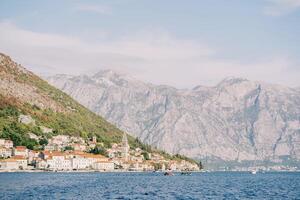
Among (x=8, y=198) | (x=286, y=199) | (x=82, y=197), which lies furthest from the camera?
(x=286, y=199)

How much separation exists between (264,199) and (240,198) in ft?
15.4

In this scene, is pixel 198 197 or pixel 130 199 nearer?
pixel 130 199

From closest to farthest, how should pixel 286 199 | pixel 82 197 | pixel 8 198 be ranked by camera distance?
1. pixel 8 198
2. pixel 82 197
3. pixel 286 199

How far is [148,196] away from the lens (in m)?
111

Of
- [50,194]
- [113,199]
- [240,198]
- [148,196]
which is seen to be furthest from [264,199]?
[50,194]

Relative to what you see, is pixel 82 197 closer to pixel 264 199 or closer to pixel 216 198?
pixel 216 198

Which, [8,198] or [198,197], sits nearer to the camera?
[8,198]

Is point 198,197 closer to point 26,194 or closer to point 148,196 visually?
point 148,196

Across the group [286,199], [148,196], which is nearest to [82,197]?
[148,196]

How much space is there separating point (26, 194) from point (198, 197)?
3438 cm

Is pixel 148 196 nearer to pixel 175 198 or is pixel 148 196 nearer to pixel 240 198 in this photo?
pixel 175 198

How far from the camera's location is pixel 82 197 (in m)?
105

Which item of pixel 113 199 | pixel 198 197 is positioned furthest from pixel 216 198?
pixel 113 199

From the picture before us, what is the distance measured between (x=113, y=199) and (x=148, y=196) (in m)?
10.9
